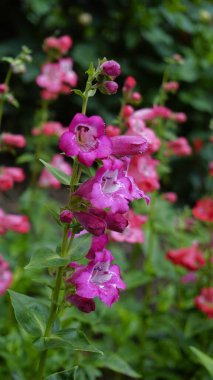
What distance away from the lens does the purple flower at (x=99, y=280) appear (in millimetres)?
1383

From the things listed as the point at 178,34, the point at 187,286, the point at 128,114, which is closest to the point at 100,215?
the point at 128,114

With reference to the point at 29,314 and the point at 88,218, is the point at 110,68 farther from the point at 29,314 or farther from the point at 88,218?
the point at 29,314

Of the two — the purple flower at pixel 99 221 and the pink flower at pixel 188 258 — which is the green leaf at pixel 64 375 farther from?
the pink flower at pixel 188 258

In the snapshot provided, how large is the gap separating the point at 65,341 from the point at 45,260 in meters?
0.20

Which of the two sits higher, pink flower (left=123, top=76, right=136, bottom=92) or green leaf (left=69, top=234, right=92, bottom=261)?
pink flower (left=123, top=76, right=136, bottom=92)

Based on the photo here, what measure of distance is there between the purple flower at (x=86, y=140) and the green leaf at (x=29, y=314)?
0.43 metres

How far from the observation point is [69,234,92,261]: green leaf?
143cm

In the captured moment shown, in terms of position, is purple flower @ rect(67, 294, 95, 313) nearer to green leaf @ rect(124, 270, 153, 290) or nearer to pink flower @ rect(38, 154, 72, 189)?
green leaf @ rect(124, 270, 153, 290)

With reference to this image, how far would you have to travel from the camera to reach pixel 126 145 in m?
1.41

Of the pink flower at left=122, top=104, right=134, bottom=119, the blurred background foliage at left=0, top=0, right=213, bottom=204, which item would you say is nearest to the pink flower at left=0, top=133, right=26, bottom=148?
the pink flower at left=122, top=104, right=134, bottom=119

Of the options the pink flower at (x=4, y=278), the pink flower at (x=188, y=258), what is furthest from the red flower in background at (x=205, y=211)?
the pink flower at (x=4, y=278)

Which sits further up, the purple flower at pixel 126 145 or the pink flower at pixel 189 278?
the purple flower at pixel 126 145

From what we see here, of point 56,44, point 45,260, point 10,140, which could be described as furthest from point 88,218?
point 56,44

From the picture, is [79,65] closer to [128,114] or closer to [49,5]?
[49,5]
